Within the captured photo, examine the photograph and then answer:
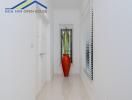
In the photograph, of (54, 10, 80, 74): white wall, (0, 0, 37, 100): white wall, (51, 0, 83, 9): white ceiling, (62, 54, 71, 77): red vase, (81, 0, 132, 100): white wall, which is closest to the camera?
(81, 0, 132, 100): white wall

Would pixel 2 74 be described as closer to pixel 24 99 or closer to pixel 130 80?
pixel 24 99

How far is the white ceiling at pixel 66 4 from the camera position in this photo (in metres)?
6.86

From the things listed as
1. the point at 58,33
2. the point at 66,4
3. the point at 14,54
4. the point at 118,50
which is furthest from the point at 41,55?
the point at 118,50

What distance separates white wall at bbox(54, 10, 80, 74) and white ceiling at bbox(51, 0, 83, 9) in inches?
18.4

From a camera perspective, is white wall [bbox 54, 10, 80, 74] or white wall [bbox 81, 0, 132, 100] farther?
white wall [bbox 54, 10, 80, 74]

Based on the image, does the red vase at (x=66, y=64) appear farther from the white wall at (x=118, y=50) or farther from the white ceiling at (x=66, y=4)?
the white wall at (x=118, y=50)

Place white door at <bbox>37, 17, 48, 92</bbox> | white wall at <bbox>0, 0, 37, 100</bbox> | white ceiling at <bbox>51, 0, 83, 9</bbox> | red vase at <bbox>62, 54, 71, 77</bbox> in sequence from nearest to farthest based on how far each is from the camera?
white wall at <bbox>0, 0, 37, 100</bbox> → white door at <bbox>37, 17, 48, 92</bbox> → white ceiling at <bbox>51, 0, 83, 9</bbox> → red vase at <bbox>62, 54, 71, 77</bbox>

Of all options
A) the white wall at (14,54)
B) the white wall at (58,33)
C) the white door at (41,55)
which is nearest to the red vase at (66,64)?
the white wall at (58,33)

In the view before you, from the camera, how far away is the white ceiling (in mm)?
6855

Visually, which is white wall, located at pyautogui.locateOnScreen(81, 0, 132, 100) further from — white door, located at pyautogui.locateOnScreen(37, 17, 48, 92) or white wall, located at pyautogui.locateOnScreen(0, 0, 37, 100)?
white door, located at pyautogui.locateOnScreen(37, 17, 48, 92)

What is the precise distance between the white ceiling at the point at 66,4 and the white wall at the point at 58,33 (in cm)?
47

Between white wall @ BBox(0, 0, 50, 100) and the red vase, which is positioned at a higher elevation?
white wall @ BBox(0, 0, 50, 100)

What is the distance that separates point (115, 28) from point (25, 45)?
1.51m

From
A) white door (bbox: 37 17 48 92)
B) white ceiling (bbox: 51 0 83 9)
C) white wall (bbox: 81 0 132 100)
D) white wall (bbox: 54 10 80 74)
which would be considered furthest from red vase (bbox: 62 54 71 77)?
white wall (bbox: 81 0 132 100)
